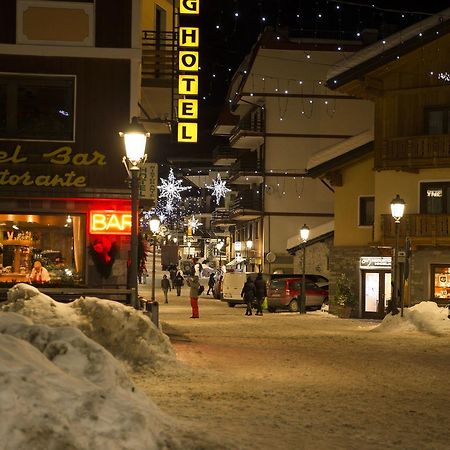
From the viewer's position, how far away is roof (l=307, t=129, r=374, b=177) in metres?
37.7

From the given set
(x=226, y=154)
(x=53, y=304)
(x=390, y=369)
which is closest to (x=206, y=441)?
(x=53, y=304)

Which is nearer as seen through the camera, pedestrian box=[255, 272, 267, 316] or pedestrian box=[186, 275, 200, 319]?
pedestrian box=[186, 275, 200, 319]

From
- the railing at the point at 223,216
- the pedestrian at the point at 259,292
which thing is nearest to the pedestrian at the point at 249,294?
the pedestrian at the point at 259,292

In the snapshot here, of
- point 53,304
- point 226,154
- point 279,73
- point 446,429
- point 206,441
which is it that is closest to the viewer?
point 206,441

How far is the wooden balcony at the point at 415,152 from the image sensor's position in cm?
3400

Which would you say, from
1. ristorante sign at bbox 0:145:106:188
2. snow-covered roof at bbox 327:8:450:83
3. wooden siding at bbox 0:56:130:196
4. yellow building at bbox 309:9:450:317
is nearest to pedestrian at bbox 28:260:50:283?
ristorante sign at bbox 0:145:106:188

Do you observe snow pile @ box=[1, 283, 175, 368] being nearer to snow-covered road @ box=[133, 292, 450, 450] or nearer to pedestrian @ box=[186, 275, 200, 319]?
snow-covered road @ box=[133, 292, 450, 450]

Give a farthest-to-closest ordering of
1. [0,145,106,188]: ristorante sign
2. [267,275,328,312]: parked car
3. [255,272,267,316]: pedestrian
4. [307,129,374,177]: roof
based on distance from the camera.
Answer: [267,275,328,312]: parked car < [307,129,374,177]: roof < [255,272,267,316]: pedestrian < [0,145,106,188]: ristorante sign

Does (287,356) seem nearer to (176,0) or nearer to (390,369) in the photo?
(390,369)

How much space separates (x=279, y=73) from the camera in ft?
197

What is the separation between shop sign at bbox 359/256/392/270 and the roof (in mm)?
4137

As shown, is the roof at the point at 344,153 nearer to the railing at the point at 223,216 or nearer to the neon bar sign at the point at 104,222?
the neon bar sign at the point at 104,222

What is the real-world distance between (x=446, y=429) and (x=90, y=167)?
45.7 ft

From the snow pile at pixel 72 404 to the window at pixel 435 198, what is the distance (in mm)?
27136
